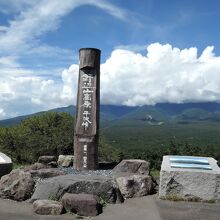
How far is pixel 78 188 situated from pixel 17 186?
1458 mm

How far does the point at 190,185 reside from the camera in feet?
31.6

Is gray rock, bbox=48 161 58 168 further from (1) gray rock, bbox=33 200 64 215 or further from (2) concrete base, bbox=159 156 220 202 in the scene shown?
(1) gray rock, bbox=33 200 64 215

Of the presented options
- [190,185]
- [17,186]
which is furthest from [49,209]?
[190,185]

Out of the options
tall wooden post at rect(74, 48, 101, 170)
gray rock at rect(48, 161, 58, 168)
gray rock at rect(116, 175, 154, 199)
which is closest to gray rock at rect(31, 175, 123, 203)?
gray rock at rect(116, 175, 154, 199)

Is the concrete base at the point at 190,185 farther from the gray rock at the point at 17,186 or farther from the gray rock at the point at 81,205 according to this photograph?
the gray rock at the point at 17,186

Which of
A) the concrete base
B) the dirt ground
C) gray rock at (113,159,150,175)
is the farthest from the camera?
gray rock at (113,159,150,175)

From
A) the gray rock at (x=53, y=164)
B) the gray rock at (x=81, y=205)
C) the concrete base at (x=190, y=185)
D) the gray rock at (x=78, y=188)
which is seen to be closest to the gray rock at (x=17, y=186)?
the gray rock at (x=78, y=188)

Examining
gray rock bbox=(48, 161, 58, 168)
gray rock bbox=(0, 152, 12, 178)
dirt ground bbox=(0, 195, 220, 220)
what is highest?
gray rock bbox=(0, 152, 12, 178)

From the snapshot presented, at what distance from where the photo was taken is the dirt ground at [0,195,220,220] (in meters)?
8.30

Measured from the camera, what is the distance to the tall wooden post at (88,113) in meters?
12.5

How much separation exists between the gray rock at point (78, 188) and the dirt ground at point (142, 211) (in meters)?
0.25

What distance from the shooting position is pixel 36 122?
2023 cm

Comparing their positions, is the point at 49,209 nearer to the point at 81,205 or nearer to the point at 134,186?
the point at 81,205

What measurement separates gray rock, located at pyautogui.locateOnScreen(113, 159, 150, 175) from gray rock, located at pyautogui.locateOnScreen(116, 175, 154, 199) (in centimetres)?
148
